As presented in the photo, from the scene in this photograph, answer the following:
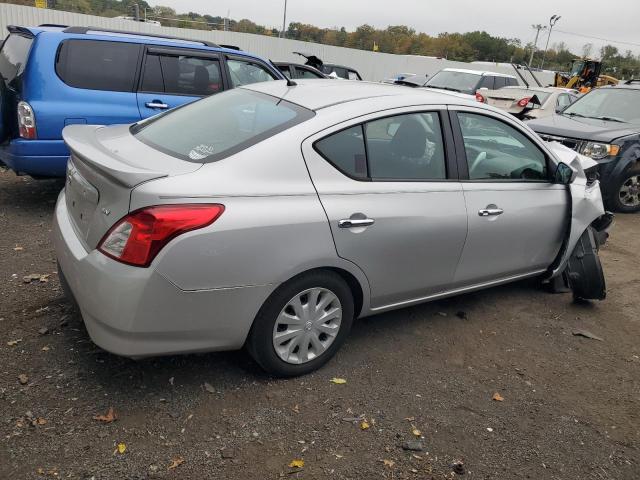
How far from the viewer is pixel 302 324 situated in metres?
2.98

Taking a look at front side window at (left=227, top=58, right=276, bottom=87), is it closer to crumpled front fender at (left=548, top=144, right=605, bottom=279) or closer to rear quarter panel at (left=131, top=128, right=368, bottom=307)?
crumpled front fender at (left=548, top=144, right=605, bottom=279)

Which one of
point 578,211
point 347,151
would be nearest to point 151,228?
point 347,151

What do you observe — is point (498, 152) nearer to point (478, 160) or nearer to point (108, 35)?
point (478, 160)

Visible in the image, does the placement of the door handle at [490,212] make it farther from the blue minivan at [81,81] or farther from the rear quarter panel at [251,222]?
the blue minivan at [81,81]

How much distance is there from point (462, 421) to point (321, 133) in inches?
68.7

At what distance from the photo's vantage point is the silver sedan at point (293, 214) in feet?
8.17

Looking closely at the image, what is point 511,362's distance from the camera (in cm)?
356

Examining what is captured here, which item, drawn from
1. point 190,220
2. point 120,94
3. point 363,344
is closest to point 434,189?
point 363,344

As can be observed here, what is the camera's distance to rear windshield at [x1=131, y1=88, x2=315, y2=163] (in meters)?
2.91

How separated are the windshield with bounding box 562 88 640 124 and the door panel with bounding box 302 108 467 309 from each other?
5948 mm

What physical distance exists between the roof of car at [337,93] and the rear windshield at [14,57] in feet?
9.55

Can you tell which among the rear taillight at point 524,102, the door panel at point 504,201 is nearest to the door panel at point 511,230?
the door panel at point 504,201

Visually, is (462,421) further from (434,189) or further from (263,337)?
(434,189)

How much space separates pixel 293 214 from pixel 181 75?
400cm
